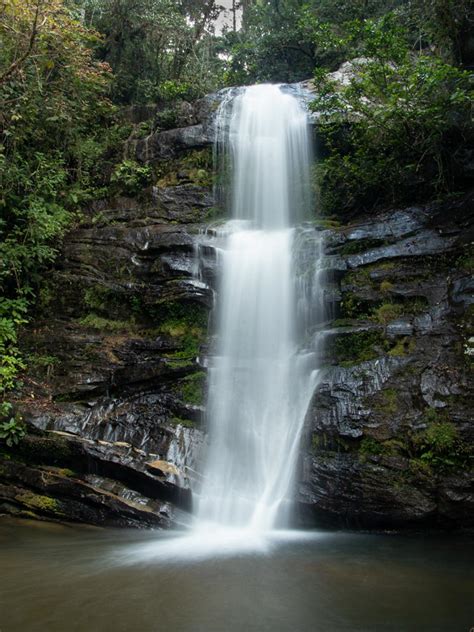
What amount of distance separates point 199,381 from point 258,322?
5.30 feet

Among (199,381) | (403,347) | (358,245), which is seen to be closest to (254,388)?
(199,381)

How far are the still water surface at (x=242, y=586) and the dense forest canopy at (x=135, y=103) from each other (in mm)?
3239

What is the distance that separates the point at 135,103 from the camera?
14492mm

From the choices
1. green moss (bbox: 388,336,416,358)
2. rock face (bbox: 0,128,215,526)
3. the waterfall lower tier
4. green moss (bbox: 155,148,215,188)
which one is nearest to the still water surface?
rock face (bbox: 0,128,215,526)

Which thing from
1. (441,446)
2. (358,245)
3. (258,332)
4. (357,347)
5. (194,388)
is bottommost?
(441,446)

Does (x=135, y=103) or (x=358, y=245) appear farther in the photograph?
(x=135, y=103)

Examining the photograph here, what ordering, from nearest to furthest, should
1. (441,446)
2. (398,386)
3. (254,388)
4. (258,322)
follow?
(441,446)
(398,386)
(254,388)
(258,322)

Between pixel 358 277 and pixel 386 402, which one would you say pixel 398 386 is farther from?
pixel 358 277

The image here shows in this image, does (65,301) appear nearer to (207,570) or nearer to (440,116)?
(207,570)

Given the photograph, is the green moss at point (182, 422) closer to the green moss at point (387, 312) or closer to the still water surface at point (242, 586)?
the still water surface at point (242, 586)

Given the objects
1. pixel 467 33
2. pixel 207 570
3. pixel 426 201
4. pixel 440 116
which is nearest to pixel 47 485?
pixel 207 570

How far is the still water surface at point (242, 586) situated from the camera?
3.59 m

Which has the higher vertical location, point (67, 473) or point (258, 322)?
point (258, 322)

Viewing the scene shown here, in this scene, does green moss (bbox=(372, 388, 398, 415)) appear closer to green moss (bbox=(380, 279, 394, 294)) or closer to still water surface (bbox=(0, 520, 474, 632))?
still water surface (bbox=(0, 520, 474, 632))
